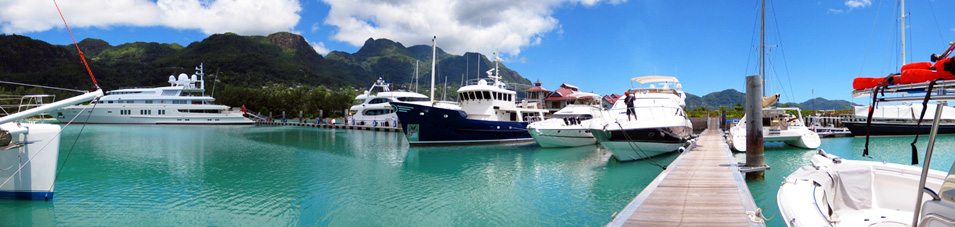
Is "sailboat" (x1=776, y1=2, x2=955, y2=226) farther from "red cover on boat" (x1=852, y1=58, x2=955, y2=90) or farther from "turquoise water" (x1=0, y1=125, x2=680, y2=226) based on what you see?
"turquoise water" (x1=0, y1=125, x2=680, y2=226)

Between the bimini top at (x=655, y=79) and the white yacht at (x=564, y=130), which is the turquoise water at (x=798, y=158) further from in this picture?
the white yacht at (x=564, y=130)

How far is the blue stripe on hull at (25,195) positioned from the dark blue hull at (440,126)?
569 inches

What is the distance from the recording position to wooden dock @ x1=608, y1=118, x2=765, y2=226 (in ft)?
15.9

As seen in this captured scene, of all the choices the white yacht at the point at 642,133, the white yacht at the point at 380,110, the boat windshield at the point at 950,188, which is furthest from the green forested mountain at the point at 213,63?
the boat windshield at the point at 950,188

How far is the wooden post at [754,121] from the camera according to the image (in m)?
10.2

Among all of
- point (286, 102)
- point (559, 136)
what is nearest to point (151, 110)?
point (286, 102)

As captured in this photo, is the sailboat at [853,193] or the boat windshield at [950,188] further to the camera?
the sailboat at [853,193]

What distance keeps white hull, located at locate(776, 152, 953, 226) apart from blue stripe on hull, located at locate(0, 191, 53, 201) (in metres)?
13.4

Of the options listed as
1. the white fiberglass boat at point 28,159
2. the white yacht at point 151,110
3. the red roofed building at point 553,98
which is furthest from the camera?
the white yacht at point 151,110

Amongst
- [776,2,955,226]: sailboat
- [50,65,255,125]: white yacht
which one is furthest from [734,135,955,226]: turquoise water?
[50,65,255,125]: white yacht

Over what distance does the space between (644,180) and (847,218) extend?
6.56 metres

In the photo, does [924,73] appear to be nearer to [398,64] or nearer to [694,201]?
[694,201]

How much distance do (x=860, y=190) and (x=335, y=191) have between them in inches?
401

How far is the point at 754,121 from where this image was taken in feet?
34.0
